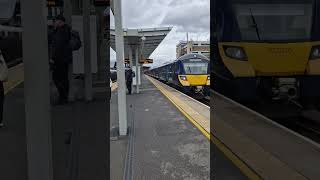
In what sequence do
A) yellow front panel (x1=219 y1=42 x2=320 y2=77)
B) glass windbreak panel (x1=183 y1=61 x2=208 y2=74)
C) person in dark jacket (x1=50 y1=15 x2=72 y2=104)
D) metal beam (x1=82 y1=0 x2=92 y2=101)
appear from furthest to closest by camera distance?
glass windbreak panel (x1=183 y1=61 x2=208 y2=74)
yellow front panel (x1=219 y1=42 x2=320 y2=77)
metal beam (x1=82 y1=0 x2=92 y2=101)
person in dark jacket (x1=50 y1=15 x2=72 y2=104)

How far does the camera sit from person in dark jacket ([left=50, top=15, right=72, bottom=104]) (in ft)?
12.7

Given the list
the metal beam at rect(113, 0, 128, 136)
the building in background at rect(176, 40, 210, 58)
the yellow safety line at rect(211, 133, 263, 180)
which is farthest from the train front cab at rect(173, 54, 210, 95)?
the yellow safety line at rect(211, 133, 263, 180)

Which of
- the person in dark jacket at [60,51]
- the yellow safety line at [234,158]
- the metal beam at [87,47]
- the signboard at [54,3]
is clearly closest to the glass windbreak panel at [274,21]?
the yellow safety line at [234,158]

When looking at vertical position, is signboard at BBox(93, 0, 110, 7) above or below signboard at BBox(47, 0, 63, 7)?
above

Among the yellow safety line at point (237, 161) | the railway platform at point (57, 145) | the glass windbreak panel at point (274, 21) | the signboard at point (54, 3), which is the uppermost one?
the glass windbreak panel at point (274, 21)

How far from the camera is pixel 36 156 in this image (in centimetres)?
296

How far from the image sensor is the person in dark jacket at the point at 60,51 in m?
3.86

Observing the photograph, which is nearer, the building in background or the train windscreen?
the train windscreen

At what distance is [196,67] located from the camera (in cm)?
2114

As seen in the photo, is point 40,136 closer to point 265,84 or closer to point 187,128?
point 187,128

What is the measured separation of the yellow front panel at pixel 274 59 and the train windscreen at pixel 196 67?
12599 mm

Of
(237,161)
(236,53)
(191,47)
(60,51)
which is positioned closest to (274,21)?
(236,53)

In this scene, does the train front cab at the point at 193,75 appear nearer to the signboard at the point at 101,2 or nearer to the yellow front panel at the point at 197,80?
the yellow front panel at the point at 197,80

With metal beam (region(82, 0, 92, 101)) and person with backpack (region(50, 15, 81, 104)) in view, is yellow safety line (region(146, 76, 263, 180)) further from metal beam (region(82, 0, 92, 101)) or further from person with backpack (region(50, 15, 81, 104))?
metal beam (region(82, 0, 92, 101))
